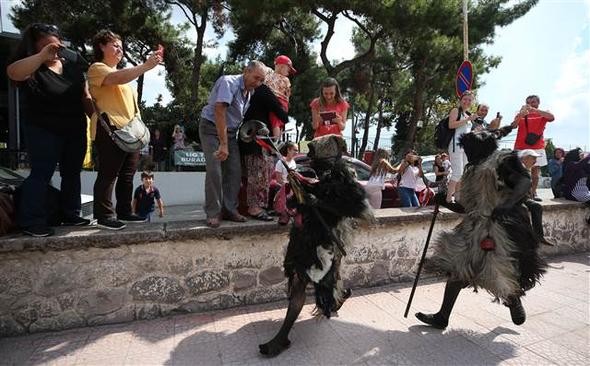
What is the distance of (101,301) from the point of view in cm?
335

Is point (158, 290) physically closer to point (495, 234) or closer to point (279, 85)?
point (279, 85)

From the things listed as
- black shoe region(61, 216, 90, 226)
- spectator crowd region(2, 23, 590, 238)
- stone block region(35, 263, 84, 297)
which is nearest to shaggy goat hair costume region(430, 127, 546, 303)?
spectator crowd region(2, 23, 590, 238)

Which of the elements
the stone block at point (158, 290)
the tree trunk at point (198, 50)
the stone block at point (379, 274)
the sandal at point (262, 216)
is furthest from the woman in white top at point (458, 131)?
the tree trunk at point (198, 50)

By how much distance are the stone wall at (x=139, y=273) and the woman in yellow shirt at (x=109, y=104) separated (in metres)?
0.33

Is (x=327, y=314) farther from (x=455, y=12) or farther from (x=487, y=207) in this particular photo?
(x=455, y=12)

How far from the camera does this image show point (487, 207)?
3.18m

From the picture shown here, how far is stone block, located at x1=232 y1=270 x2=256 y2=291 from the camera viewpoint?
3760mm

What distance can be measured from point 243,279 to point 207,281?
35cm

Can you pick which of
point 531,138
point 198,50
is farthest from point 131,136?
point 198,50

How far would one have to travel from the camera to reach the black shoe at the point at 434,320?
3.30 m

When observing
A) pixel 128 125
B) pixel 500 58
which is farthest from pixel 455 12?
pixel 128 125

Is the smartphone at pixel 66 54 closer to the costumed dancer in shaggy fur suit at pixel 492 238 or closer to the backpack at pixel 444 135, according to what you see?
the costumed dancer in shaggy fur suit at pixel 492 238

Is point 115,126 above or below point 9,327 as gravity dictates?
above

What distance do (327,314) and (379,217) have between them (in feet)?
5.67
